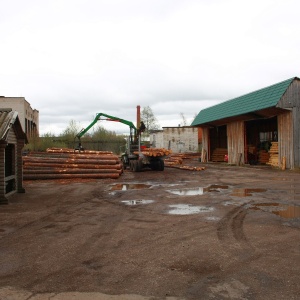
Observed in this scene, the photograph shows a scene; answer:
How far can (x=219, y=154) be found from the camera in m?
36.1

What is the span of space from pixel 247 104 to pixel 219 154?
976cm

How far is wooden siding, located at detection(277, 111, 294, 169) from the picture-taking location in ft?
75.4

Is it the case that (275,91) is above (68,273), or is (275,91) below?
above

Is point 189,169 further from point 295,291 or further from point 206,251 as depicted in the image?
point 295,291

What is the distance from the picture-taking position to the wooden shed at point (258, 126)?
22.9m

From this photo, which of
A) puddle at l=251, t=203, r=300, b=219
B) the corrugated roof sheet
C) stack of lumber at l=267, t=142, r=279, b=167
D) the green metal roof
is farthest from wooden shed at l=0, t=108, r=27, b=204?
stack of lumber at l=267, t=142, r=279, b=167

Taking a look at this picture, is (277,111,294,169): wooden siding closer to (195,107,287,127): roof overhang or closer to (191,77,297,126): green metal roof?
(195,107,287,127): roof overhang

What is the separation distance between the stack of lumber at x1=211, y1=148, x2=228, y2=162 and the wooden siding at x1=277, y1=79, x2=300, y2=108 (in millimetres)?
12912

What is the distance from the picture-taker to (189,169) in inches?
994

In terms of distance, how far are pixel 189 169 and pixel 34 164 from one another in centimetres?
1081

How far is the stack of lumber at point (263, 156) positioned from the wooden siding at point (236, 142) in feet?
4.55

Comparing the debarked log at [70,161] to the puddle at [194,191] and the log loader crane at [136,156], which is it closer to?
the log loader crane at [136,156]

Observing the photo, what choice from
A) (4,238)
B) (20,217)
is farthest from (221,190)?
(4,238)

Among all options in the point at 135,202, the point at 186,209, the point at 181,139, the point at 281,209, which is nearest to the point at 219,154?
the point at 181,139
